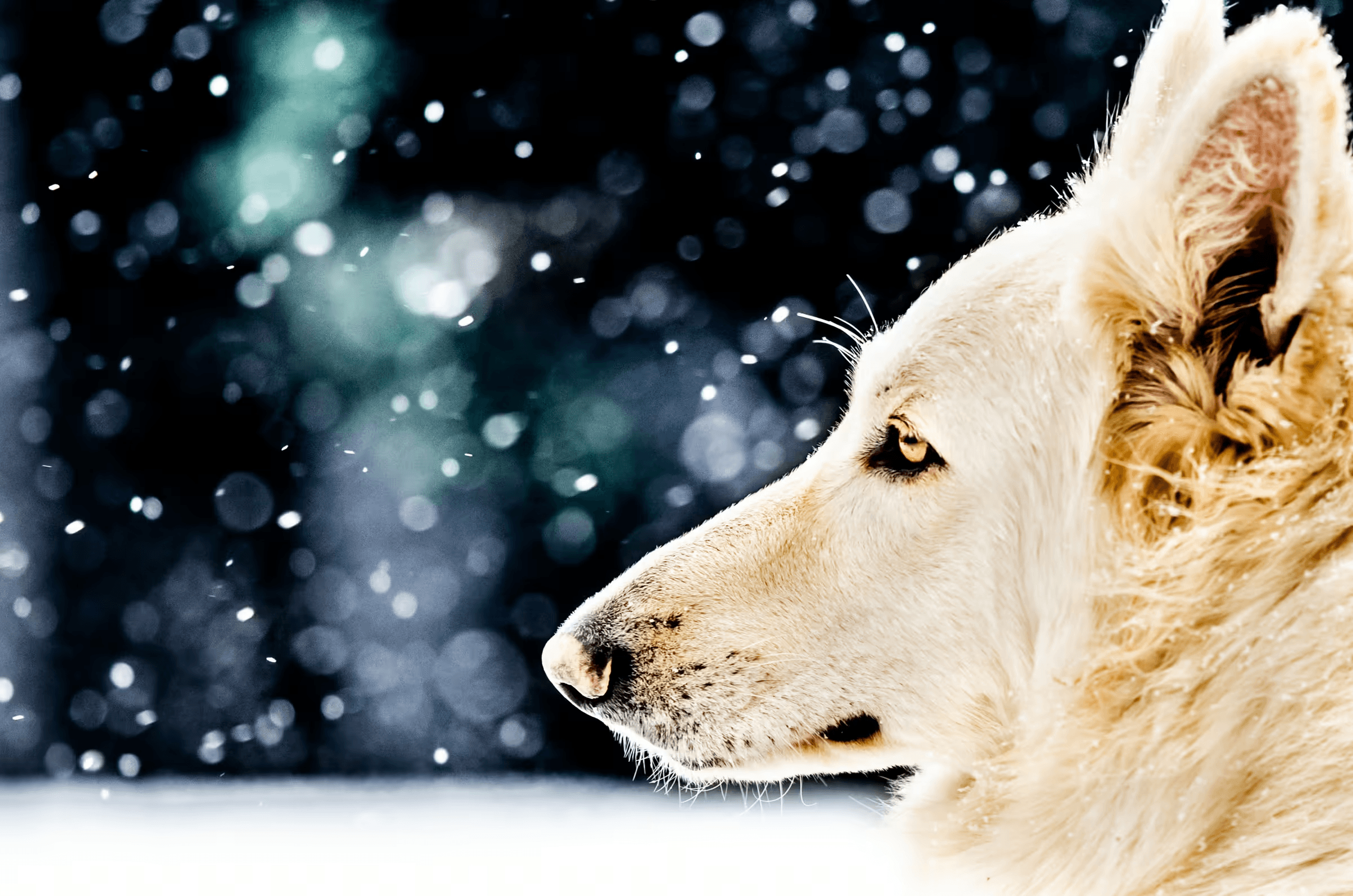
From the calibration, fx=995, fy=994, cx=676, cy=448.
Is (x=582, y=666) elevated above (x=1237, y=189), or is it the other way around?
(x=1237, y=189)

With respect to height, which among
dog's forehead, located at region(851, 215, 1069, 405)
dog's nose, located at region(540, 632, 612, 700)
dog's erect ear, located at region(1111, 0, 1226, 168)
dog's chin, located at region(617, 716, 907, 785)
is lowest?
dog's chin, located at region(617, 716, 907, 785)

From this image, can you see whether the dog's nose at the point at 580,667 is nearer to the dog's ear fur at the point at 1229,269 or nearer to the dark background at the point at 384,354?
the dog's ear fur at the point at 1229,269

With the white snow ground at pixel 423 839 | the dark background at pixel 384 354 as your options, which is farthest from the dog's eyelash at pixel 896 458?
the dark background at pixel 384 354

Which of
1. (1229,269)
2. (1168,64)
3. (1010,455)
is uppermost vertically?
(1168,64)

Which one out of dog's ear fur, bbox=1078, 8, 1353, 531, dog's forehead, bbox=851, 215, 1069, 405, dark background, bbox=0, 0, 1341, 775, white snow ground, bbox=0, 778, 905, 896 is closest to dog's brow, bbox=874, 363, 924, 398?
dog's forehead, bbox=851, 215, 1069, 405

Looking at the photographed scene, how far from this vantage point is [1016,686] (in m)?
1.03

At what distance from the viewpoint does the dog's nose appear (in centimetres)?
114

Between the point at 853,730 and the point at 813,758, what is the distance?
6 centimetres

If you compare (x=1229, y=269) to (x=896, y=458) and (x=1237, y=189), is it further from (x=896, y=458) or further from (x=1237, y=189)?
(x=896, y=458)

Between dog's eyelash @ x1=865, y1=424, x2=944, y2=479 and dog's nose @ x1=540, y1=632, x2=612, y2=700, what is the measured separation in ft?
1.24

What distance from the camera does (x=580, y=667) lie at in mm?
1139

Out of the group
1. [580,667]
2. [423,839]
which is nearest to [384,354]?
[423,839]

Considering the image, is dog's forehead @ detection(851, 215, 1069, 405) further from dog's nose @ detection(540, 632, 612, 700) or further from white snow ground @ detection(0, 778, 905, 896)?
white snow ground @ detection(0, 778, 905, 896)

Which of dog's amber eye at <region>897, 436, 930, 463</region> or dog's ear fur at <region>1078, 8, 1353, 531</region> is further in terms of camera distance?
dog's amber eye at <region>897, 436, 930, 463</region>
